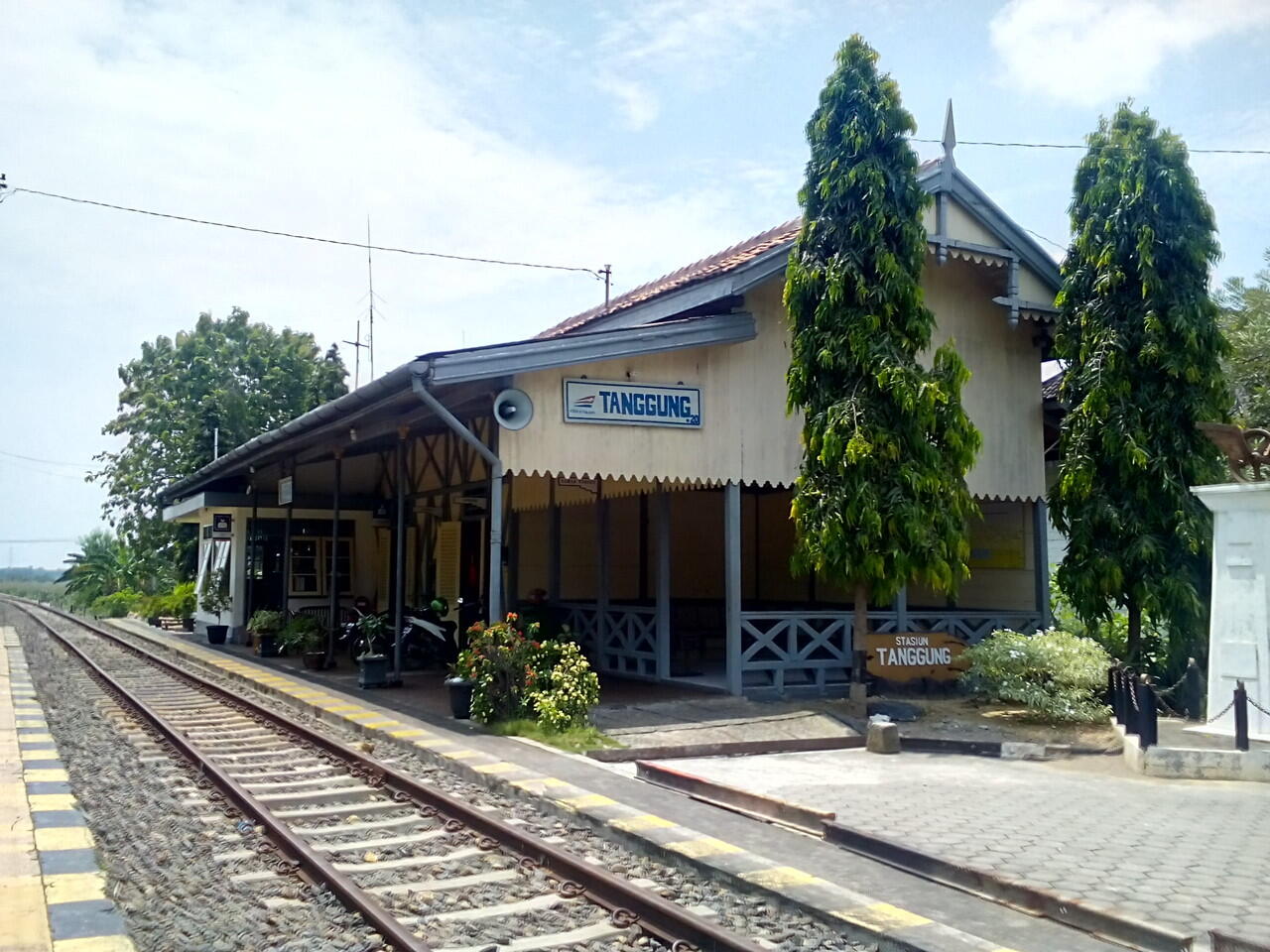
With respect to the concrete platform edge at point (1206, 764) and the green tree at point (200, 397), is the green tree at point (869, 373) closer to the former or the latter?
the concrete platform edge at point (1206, 764)

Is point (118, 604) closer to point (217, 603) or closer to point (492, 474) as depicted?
point (217, 603)

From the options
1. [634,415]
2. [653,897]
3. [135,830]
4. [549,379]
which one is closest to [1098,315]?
[634,415]

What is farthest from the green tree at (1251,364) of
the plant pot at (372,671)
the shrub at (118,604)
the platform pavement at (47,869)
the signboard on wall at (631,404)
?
the shrub at (118,604)

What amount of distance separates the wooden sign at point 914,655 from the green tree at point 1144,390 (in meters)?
1.52

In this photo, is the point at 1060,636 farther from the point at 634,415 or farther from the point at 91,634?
the point at 91,634

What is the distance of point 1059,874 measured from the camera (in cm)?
541

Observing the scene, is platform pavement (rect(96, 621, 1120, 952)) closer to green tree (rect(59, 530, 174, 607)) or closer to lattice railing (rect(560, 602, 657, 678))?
lattice railing (rect(560, 602, 657, 678))

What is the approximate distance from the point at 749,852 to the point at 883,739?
3.90m

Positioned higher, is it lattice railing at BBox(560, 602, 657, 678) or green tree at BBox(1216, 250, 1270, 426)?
green tree at BBox(1216, 250, 1270, 426)

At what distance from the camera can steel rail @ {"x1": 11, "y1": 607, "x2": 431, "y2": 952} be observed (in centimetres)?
461

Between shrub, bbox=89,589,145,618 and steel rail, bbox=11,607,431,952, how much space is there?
29.6 metres

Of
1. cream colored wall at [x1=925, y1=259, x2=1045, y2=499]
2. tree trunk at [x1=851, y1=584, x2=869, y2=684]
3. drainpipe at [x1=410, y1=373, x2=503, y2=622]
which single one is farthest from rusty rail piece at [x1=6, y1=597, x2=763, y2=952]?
cream colored wall at [x1=925, y1=259, x2=1045, y2=499]

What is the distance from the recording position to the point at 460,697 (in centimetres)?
1052

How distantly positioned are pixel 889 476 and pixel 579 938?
276 inches
